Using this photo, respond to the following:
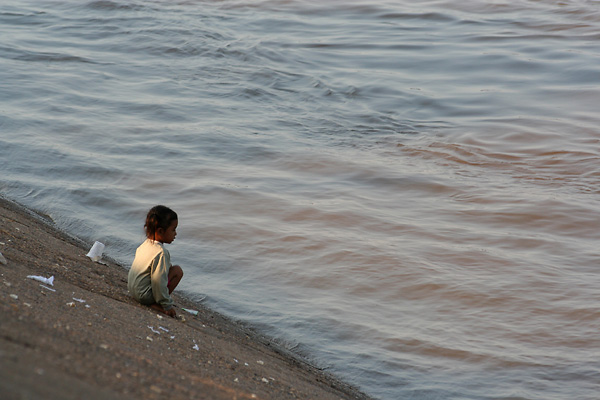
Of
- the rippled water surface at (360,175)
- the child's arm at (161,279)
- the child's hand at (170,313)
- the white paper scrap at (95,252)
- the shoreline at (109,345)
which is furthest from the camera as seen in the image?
the rippled water surface at (360,175)

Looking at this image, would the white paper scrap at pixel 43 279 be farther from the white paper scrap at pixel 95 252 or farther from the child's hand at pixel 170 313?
the white paper scrap at pixel 95 252

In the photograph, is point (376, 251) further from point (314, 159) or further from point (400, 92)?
point (400, 92)

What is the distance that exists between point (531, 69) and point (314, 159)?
7.72 m

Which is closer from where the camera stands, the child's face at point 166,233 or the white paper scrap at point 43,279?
the white paper scrap at point 43,279

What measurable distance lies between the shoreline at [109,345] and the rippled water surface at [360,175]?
104cm

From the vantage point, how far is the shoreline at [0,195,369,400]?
2514mm

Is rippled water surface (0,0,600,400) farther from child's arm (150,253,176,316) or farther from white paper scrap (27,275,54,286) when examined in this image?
white paper scrap (27,275,54,286)

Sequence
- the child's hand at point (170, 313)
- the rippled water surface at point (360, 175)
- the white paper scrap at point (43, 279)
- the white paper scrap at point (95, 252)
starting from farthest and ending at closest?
the rippled water surface at point (360, 175) < the white paper scrap at point (95, 252) < the child's hand at point (170, 313) < the white paper scrap at point (43, 279)

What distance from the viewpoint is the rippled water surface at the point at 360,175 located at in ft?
20.0

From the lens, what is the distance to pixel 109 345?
3.07m

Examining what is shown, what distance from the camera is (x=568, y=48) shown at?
17.4 meters

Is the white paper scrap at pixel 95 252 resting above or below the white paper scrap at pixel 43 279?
below

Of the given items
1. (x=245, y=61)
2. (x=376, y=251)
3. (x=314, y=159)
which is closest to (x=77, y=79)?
(x=245, y=61)

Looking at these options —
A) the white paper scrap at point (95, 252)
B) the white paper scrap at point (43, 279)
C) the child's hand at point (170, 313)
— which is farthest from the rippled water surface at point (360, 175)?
the white paper scrap at point (43, 279)
